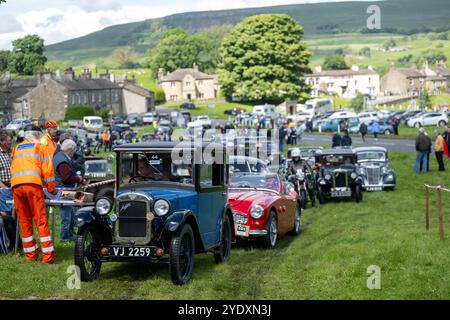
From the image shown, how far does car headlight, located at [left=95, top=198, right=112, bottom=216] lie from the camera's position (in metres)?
11.7

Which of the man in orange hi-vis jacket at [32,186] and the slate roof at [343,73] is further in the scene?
the slate roof at [343,73]

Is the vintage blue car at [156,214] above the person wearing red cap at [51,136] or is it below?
below

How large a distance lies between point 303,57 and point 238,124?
36745mm

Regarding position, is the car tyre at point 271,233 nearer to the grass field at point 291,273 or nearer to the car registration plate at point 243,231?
the grass field at point 291,273

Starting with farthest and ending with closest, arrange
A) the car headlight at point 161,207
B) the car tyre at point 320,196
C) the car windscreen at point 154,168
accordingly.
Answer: the car tyre at point 320,196 < the car windscreen at point 154,168 < the car headlight at point 161,207

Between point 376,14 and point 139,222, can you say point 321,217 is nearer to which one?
point 376,14

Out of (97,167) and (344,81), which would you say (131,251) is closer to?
(97,167)

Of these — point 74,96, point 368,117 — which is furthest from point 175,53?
point 368,117

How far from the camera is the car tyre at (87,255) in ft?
37.2

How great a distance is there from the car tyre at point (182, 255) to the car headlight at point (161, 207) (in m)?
0.36

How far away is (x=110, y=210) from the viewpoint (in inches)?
462

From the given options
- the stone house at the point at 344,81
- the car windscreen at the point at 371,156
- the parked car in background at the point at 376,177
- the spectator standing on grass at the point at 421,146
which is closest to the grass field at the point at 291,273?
the parked car in background at the point at 376,177

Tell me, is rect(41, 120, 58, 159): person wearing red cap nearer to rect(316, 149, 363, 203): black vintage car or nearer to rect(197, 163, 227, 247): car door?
rect(197, 163, 227, 247): car door

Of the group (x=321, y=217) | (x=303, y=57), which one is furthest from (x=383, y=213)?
(x=303, y=57)
